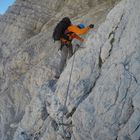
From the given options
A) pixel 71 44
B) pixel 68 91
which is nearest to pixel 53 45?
pixel 71 44

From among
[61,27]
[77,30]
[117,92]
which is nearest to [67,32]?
[61,27]

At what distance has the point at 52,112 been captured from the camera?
52.0 ft

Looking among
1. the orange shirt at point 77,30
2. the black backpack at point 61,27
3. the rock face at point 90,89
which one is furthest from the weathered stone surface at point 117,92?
the black backpack at point 61,27

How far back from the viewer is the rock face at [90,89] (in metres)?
13.0

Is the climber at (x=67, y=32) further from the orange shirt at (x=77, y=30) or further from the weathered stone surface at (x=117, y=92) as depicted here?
the weathered stone surface at (x=117, y=92)

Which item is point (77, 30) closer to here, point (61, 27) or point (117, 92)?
point (61, 27)

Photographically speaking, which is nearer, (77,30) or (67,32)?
(77,30)

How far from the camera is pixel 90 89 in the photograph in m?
14.8

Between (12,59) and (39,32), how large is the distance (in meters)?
3.25

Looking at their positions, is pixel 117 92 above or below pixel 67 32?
below

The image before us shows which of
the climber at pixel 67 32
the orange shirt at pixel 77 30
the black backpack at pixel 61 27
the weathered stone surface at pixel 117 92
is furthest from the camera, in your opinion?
the black backpack at pixel 61 27

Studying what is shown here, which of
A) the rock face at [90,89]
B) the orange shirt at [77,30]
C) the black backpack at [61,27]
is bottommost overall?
the rock face at [90,89]

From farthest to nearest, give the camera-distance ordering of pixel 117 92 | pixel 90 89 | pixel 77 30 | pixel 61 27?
pixel 61 27, pixel 77 30, pixel 90 89, pixel 117 92

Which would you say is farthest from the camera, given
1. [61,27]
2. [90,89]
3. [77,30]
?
[61,27]
